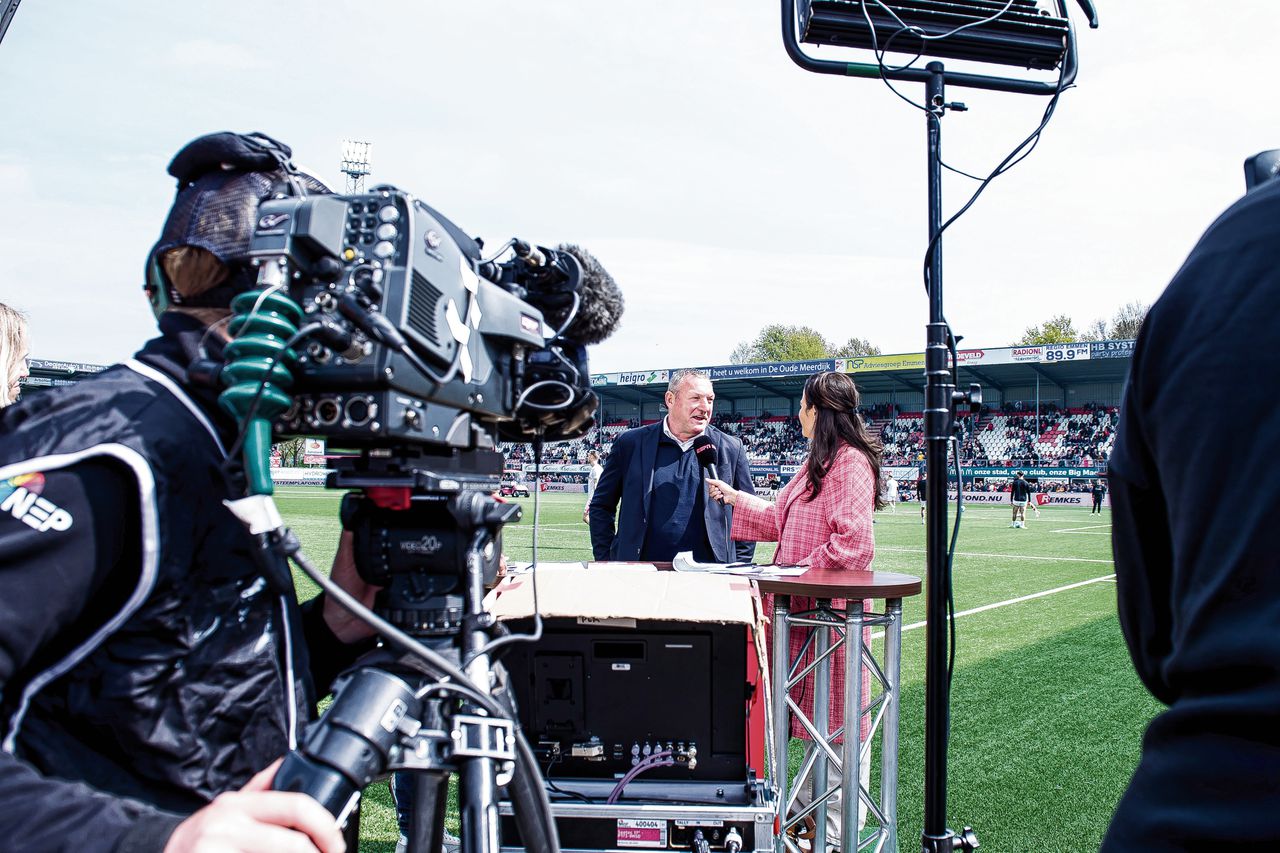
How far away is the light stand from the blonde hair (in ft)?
8.91

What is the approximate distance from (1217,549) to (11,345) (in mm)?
3455

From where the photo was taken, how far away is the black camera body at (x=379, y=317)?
37.9 inches

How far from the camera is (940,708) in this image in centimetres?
231

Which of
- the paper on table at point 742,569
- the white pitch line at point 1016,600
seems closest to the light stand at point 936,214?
the paper on table at point 742,569

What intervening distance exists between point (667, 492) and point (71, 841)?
4.06m

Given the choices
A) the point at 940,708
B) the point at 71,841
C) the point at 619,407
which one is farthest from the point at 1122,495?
the point at 619,407

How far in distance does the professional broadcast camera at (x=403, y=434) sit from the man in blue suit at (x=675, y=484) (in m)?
3.55

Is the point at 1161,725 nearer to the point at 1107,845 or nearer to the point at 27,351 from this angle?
the point at 1107,845

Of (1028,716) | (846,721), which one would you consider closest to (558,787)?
(846,721)

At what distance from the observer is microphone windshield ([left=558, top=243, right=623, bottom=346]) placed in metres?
1.37

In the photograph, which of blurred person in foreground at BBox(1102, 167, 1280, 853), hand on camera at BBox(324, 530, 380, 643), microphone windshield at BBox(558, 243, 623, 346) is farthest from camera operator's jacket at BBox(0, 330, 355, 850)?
blurred person in foreground at BBox(1102, 167, 1280, 853)

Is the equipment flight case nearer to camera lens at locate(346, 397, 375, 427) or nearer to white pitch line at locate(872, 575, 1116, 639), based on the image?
camera lens at locate(346, 397, 375, 427)

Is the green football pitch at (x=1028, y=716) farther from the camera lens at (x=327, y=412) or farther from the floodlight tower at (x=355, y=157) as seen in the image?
the floodlight tower at (x=355, y=157)

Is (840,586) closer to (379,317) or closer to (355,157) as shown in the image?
(379,317)
